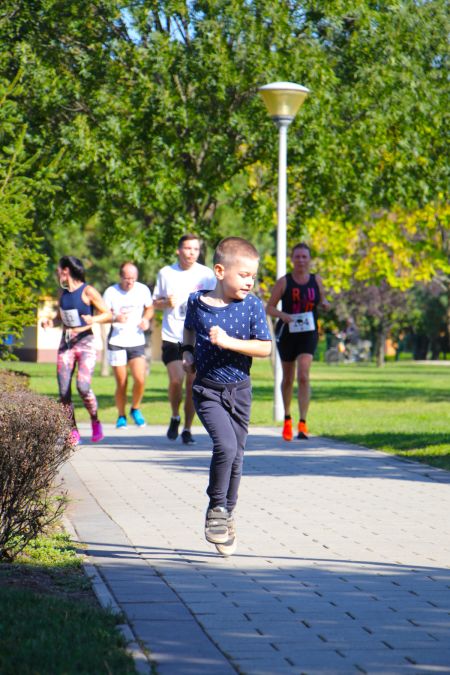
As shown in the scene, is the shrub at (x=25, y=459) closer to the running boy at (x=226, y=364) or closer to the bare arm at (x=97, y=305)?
the running boy at (x=226, y=364)

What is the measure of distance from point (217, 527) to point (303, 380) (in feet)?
24.0

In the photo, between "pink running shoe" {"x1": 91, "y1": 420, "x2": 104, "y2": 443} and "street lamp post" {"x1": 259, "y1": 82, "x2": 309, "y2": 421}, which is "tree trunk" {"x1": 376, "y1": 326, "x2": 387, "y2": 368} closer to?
"street lamp post" {"x1": 259, "y1": 82, "x2": 309, "y2": 421}

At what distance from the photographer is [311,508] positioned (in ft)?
28.7

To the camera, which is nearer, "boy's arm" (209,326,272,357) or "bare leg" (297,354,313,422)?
"boy's arm" (209,326,272,357)

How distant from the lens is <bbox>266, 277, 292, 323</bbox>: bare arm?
13.5m

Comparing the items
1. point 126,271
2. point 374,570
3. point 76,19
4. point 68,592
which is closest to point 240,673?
point 68,592

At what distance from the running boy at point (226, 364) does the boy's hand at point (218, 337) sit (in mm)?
71

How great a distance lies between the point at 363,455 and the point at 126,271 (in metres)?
3.72

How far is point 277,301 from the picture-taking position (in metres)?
13.8

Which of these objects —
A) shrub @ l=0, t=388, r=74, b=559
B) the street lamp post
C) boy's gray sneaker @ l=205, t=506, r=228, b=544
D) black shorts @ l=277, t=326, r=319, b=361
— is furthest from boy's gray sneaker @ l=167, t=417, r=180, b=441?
shrub @ l=0, t=388, r=74, b=559

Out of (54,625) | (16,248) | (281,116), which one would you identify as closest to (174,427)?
(16,248)

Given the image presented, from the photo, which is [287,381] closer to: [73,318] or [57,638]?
[73,318]

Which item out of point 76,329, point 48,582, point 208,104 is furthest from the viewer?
point 208,104

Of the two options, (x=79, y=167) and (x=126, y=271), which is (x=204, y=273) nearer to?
(x=126, y=271)
